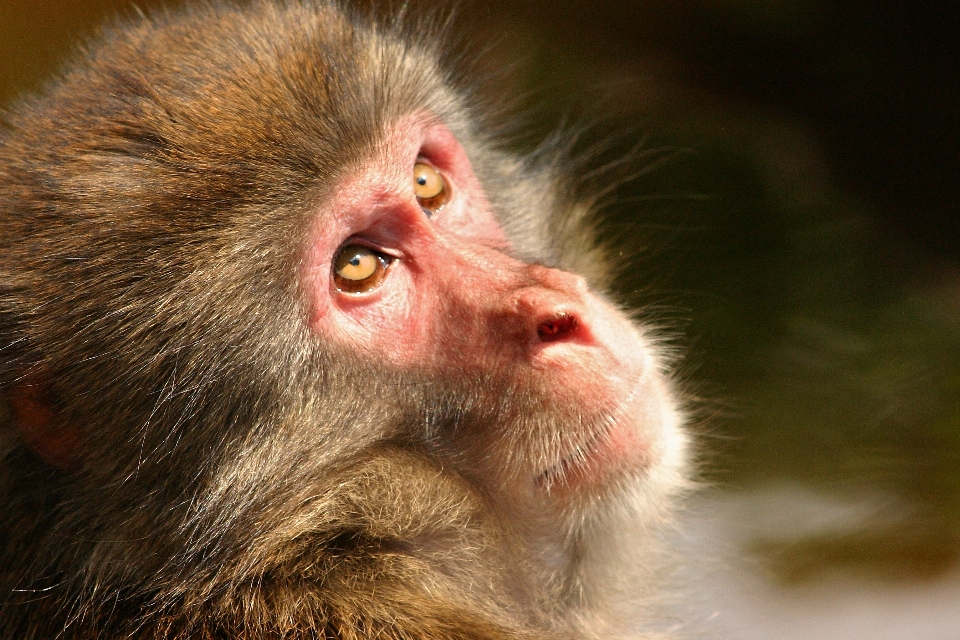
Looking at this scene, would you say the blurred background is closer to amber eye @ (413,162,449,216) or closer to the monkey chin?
the monkey chin

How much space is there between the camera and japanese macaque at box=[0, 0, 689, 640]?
1824 millimetres

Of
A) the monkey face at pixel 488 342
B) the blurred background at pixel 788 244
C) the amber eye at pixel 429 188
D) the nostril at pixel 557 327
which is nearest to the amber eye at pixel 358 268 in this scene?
the monkey face at pixel 488 342

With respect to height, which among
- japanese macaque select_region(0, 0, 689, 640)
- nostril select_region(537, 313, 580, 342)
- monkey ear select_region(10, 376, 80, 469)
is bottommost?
monkey ear select_region(10, 376, 80, 469)

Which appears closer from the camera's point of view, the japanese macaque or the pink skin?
the japanese macaque

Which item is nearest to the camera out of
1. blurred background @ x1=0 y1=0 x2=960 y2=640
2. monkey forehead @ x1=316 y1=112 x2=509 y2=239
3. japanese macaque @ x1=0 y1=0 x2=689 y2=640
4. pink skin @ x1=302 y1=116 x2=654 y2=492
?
japanese macaque @ x1=0 y1=0 x2=689 y2=640

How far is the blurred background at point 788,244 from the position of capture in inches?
110

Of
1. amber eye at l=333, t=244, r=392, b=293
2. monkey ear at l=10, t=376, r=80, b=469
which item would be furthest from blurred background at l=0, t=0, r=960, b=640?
monkey ear at l=10, t=376, r=80, b=469

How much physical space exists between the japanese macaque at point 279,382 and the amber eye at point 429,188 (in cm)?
12

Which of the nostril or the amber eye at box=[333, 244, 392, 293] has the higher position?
the nostril

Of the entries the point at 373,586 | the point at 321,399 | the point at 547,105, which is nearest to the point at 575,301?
the point at 321,399

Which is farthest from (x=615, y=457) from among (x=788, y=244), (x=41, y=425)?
(x=788, y=244)

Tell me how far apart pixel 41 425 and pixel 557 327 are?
3.18 ft

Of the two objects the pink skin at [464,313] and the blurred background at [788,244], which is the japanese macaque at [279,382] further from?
the blurred background at [788,244]

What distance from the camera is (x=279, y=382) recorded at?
1881mm
